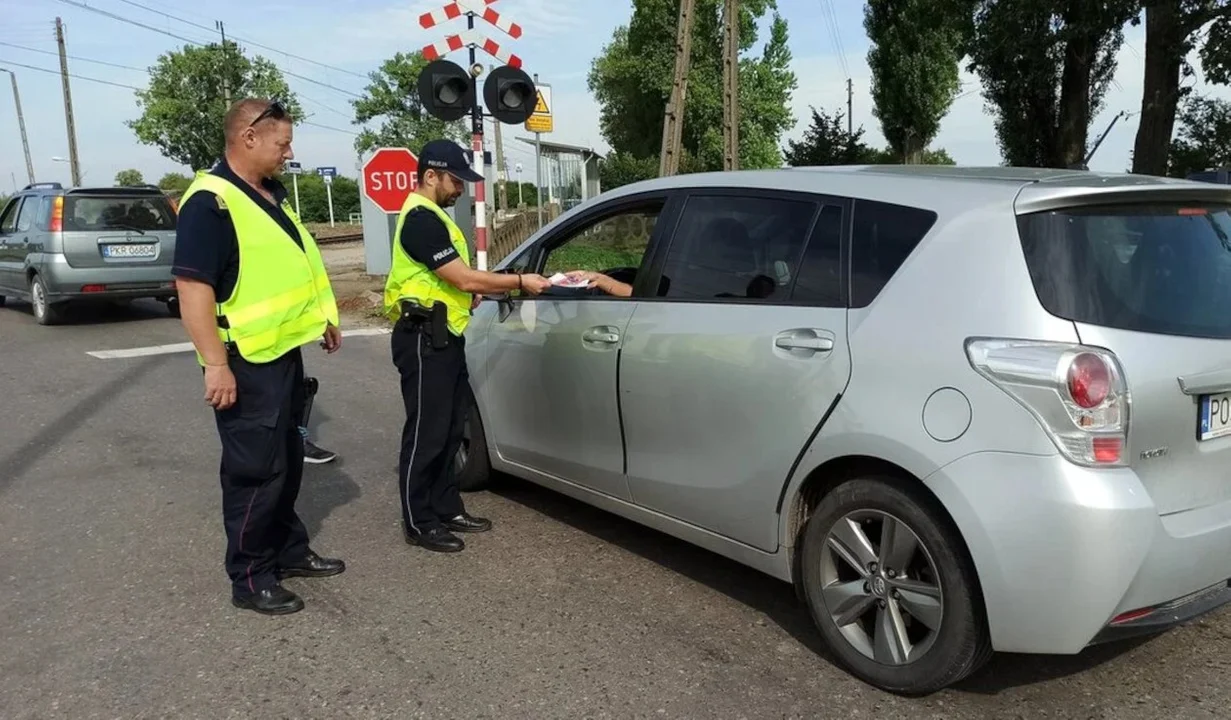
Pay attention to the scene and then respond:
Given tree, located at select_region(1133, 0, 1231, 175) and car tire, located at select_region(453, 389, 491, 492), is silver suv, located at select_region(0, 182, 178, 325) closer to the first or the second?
car tire, located at select_region(453, 389, 491, 492)

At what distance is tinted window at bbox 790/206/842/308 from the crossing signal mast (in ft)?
18.7

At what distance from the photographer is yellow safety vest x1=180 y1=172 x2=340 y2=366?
131 inches

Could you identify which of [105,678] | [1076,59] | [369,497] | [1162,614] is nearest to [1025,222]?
[1162,614]

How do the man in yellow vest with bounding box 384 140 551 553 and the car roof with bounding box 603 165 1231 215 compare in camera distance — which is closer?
the car roof with bounding box 603 165 1231 215

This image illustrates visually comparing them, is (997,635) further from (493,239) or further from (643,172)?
(643,172)

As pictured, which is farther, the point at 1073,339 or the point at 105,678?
the point at 105,678

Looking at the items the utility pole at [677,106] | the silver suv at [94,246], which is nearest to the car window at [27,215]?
the silver suv at [94,246]

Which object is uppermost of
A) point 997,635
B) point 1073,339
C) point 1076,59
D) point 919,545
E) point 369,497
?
point 1076,59

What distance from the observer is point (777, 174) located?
138 inches

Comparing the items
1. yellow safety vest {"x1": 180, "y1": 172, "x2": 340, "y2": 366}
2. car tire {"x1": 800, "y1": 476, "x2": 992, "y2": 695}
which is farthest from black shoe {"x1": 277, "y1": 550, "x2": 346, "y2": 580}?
car tire {"x1": 800, "y1": 476, "x2": 992, "y2": 695}

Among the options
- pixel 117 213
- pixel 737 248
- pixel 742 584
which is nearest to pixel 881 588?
pixel 742 584

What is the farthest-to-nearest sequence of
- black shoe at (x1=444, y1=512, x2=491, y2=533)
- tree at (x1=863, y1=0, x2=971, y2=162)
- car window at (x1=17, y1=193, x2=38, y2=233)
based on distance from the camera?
1. tree at (x1=863, y1=0, x2=971, y2=162)
2. car window at (x1=17, y1=193, x2=38, y2=233)
3. black shoe at (x1=444, y1=512, x2=491, y2=533)

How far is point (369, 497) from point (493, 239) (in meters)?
11.5

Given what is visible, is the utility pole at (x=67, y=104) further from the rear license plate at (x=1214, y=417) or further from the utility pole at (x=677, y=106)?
the rear license plate at (x=1214, y=417)
